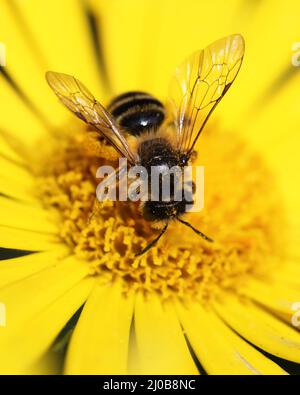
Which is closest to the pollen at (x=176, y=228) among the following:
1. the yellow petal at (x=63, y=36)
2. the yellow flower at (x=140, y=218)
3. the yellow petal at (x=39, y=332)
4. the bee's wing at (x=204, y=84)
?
the yellow flower at (x=140, y=218)

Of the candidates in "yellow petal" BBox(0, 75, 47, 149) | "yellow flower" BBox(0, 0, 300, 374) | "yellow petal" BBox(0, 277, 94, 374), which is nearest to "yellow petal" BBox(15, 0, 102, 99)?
"yellow flower" BBox(0, 0, 300, 374)

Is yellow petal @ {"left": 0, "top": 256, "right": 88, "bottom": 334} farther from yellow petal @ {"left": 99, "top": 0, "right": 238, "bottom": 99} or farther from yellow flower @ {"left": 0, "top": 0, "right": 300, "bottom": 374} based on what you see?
yellow petal @ {"left": 99, "top": 0, "right": 238, "bottom": 99}

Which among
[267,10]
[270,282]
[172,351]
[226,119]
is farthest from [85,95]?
[267,10]

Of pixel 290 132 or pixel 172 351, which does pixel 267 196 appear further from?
pixel 172 351

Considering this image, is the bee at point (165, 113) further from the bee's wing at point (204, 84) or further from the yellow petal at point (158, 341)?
the yellow petal at point (158, 341)

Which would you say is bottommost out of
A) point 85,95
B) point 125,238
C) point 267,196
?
point 125,238

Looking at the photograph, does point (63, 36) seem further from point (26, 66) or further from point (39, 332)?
point (39, 332)
